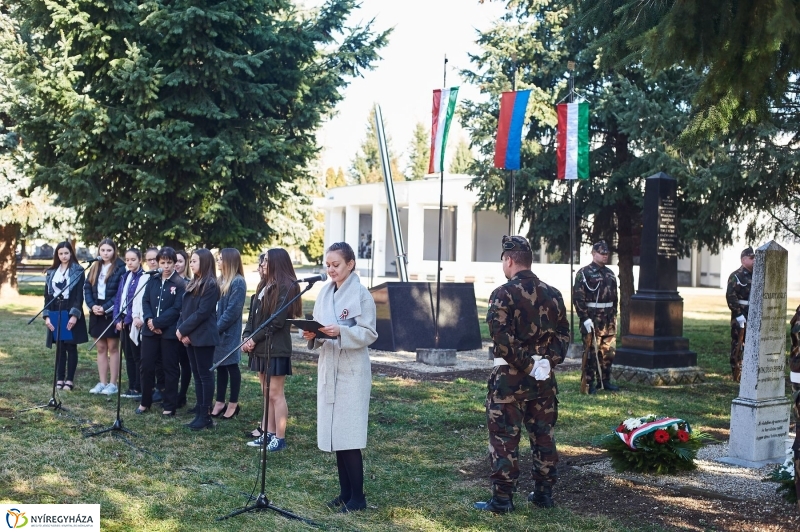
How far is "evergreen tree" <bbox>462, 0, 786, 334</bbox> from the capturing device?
17781 millimetres

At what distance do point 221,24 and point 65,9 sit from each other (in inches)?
116

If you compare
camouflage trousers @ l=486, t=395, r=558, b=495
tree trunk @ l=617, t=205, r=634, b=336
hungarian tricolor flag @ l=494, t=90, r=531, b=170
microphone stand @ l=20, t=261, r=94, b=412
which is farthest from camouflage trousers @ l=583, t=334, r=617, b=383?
tree trunk @ l=617, t=205, r=634, b=336

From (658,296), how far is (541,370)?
7.85m

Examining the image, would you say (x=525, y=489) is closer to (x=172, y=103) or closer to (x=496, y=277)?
(x=172, y=103)

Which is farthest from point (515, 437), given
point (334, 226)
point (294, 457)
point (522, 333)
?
point (334, 226)

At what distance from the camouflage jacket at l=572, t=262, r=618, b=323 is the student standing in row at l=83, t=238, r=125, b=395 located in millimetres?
6162

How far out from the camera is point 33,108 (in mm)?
17047

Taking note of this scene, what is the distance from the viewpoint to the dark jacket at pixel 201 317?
356 inches

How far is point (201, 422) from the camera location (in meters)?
A: 9.02

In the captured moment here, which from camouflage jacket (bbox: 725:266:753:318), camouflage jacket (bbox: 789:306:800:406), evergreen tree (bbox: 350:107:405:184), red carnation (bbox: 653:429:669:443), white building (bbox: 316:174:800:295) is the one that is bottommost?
red carnation (bbox: 653:429:669:443)

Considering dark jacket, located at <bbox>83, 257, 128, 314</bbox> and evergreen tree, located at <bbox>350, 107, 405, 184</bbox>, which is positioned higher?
evergreen tree, located at <bbox>350, 107, 405, 184</bbox>

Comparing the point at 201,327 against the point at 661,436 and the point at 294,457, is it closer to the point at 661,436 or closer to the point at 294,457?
the point at 294,457

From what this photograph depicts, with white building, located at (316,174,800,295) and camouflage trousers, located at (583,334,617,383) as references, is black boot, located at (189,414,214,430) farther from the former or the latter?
white building, located at (316,174,800,295)

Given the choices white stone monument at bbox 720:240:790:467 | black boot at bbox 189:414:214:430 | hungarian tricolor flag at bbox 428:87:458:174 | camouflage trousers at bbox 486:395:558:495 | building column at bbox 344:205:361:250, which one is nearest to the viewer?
camouflage trousers at bbox 486:395:558:495
